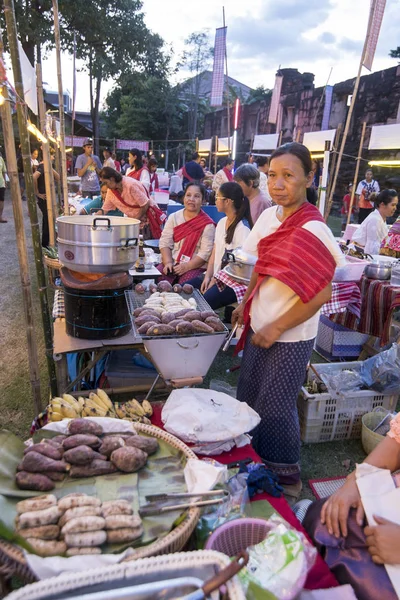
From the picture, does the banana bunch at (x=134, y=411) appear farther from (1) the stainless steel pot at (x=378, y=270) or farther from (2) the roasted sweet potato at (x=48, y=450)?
(1) the stainless steel pot at (x=378, y=270)

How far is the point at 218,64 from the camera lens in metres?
13.0

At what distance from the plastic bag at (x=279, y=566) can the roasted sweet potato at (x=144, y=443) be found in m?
0.59

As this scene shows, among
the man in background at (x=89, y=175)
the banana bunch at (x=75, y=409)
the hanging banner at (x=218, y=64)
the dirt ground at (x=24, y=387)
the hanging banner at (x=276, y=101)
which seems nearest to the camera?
the banana bunch at (x=75, y=409)

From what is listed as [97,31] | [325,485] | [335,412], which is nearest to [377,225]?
[335,412]

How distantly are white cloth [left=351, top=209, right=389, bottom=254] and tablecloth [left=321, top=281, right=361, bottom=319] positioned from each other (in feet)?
6.14

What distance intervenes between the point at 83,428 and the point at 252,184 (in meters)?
3.48

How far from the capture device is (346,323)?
4.20 meters

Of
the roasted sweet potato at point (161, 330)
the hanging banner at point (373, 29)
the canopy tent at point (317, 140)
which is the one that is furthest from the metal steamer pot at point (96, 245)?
the canopy tent at point (317, 140)

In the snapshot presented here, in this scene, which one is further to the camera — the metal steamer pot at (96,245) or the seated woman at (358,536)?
the metal steamer pot at (96,245)

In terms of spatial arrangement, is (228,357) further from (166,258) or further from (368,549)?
(368,549)

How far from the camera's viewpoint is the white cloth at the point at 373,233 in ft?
18.4

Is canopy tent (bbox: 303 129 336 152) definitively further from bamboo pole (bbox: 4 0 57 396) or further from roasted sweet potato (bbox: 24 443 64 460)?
roasted sweet potato (bbox: 24 443 64 460)

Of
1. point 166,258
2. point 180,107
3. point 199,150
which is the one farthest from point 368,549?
point 180,107

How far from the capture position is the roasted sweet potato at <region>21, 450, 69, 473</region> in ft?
4.78
